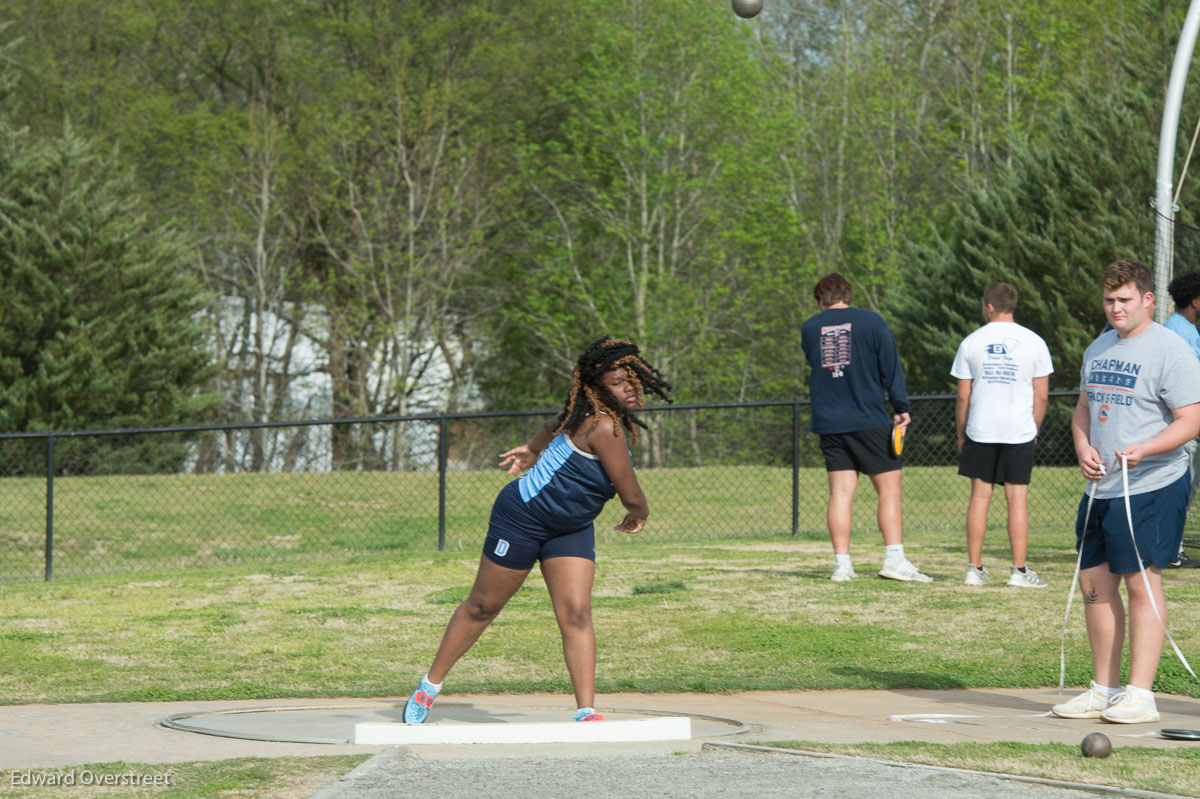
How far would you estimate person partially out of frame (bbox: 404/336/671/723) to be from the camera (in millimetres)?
5617

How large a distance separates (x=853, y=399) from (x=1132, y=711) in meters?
4.33

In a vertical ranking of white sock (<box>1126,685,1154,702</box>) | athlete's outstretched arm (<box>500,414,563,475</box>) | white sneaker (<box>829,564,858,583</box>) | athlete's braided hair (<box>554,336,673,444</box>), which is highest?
athlete's braided hair (<box>554,336,673,444</box>)

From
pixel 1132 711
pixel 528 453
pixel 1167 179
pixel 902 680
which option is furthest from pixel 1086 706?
pixel 1167 179

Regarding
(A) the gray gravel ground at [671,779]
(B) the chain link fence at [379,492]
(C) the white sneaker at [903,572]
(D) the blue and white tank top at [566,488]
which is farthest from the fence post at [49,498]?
(A) the gray gravel ground at [671,779]

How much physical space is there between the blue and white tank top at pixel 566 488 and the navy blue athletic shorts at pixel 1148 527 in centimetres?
212

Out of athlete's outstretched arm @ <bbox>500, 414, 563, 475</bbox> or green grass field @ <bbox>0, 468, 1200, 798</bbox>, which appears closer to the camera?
athlete's outstretched arm @ <bbox>500, 414, 563, 475</bbox>

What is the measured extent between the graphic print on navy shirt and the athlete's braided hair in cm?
438

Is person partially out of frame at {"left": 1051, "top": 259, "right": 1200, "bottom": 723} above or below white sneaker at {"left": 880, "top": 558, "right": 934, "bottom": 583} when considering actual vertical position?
above

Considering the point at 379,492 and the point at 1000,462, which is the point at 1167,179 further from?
the point at 379,492

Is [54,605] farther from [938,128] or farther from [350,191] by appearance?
[938,128]

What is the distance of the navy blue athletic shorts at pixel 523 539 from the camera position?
18.6 ft

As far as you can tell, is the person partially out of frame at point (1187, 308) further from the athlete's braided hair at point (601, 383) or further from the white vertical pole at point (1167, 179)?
the athlete's braided hair at point (601, 383)

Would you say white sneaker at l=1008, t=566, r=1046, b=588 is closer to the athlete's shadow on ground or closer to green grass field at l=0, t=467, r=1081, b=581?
the athlete's shadow on ground

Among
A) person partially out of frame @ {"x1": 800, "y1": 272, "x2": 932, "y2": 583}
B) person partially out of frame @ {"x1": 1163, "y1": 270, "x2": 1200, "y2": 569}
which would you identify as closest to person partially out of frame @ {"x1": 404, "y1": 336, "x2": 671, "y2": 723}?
person partially out of frame @ {"x1": 800, "y1": 272, "x2": 932, "y2": 583}
